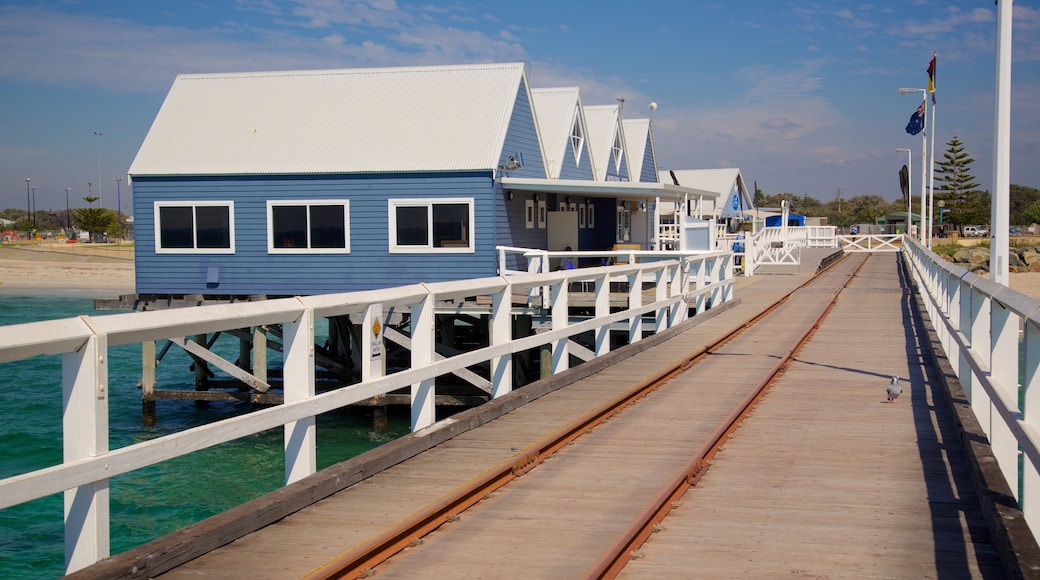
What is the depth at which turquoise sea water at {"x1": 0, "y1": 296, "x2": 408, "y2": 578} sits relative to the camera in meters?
12.3

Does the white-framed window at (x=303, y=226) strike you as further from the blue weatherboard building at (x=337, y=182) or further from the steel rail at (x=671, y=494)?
the steel rail at (x=671, y=494)

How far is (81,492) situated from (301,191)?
65.7ft

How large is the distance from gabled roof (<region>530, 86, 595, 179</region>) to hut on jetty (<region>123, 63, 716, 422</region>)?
2.52 meters

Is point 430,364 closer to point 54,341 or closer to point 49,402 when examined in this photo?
point 54,341

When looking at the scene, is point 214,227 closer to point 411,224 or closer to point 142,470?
point 411,224

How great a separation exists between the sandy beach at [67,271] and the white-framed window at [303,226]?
39271mm

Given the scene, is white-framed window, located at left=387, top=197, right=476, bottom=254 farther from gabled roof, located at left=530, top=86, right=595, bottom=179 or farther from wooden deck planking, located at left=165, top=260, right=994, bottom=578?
wooden deck planking, located at left=165, top=260, right=994, bottom=578

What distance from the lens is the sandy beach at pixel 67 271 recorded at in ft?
218

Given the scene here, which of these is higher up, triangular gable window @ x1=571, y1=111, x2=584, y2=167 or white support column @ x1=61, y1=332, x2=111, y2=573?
triangular gable window @ x1=571, y1=111, x2=584, y2=167

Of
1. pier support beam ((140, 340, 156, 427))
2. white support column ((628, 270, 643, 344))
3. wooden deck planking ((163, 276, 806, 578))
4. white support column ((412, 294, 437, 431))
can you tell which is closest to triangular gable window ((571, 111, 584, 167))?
pier support beam ((140, 340, 156, 427))

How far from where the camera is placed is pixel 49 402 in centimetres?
2189

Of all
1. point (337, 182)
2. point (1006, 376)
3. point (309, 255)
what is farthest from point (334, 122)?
point (1006, 376)

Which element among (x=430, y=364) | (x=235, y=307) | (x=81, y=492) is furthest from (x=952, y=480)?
(x=81, y=492)

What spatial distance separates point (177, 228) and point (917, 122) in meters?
28.3
